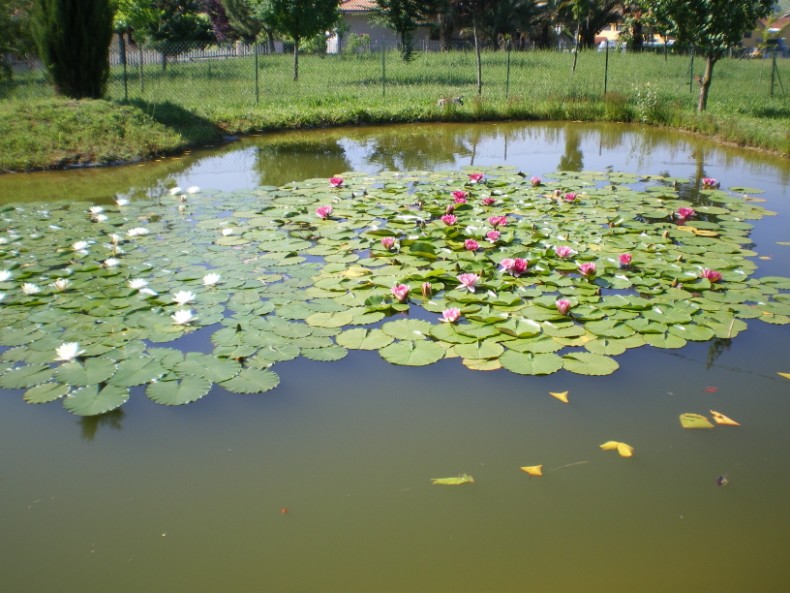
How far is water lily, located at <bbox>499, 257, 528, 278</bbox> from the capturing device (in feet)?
11.9

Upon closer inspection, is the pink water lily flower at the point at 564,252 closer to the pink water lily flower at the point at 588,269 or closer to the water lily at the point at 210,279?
the pink water lily flower at the point at 588,269

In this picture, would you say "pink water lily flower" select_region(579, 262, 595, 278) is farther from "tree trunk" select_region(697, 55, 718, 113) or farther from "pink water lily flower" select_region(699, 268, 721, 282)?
"tree trunk" select_region(697, 55, 718, 113)

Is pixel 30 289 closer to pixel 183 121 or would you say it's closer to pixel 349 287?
pixel 349 287

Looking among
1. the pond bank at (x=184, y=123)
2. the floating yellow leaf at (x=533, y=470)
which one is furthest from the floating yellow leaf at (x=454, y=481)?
the pond bank at (x=184, y=123)

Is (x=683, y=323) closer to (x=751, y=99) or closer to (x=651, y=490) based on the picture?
(x=651, y=490)

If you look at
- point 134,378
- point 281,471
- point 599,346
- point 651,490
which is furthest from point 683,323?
point 134,378

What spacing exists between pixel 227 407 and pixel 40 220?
324cm

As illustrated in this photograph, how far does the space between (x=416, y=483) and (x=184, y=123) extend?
8202 mm

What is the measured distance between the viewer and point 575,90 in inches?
465

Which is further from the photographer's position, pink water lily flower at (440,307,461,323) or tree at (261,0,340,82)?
tree at (261,0,340,82)

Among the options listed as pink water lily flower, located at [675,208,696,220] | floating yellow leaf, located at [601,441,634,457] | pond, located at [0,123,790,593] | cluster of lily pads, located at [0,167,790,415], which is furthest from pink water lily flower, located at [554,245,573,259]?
floating yellow leaf, located at [601,441,634,457]

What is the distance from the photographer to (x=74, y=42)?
8641 mm

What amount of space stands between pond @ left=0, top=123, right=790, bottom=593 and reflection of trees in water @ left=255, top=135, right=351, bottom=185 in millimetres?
3953

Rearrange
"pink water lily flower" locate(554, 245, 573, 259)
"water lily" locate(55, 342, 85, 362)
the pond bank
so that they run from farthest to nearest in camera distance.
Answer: the pond bank → "pink water lily flower" locate(554, 245, 573, 259) → "water lily" locate(55, 342, 85, 362)
